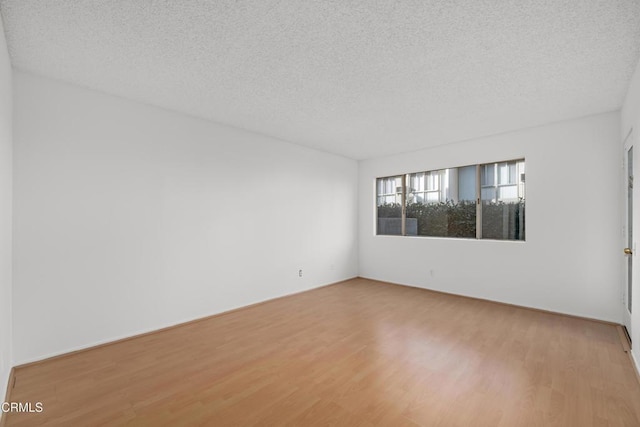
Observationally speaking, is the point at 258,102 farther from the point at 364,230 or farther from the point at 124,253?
the point at 364,230

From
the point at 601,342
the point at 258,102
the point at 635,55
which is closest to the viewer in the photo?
the point at 635,55

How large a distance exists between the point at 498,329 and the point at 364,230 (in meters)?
3.30

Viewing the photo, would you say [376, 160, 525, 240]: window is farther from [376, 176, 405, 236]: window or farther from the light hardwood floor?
the light hardwood floor

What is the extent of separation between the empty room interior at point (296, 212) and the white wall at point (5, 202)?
0.18 ft

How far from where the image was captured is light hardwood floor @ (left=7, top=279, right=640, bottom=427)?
1.92 m

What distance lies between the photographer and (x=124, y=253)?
3.15 meters

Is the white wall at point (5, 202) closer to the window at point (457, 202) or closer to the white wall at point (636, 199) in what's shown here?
the white wall at point (636, 199)

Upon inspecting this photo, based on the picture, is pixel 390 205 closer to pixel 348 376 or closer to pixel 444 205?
pixel 444 205

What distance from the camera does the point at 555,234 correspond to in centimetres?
396

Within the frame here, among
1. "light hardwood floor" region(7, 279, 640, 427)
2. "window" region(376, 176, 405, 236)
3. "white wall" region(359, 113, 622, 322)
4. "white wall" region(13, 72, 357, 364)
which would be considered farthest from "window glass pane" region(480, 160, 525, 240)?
"white wall" region(13, 72, 357, 364)

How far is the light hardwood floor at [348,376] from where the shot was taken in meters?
1.92

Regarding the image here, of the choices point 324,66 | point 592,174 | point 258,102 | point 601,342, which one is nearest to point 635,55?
point 592,174

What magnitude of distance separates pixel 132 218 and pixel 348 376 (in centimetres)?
282

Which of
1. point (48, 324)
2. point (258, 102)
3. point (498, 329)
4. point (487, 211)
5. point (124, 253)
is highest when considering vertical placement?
point (258, 102)
